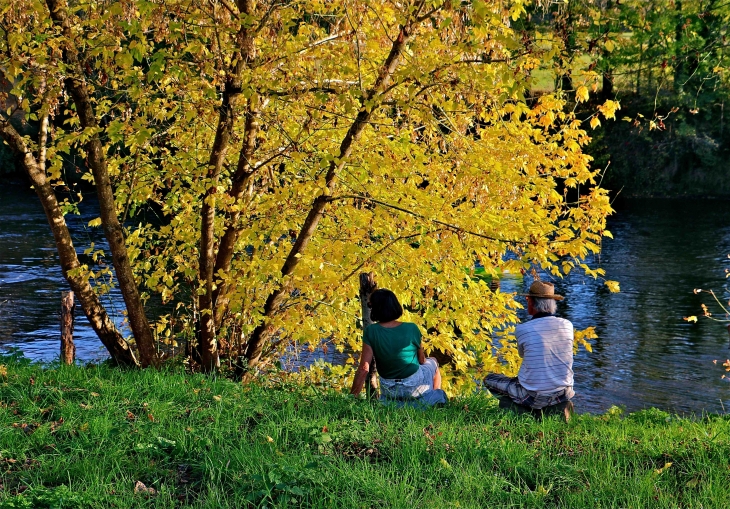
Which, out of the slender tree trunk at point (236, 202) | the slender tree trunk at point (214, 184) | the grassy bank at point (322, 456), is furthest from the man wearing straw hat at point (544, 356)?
the slender tree trunk at point (214, 184)

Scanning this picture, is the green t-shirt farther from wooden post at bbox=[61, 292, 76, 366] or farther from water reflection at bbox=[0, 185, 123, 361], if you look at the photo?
wooden post at bbox=[61, 292, 76, 366]

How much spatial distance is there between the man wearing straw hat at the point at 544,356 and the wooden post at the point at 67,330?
6.69 m

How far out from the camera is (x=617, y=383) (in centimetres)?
1462

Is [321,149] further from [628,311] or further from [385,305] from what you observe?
[628,311]

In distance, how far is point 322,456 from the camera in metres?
4.68

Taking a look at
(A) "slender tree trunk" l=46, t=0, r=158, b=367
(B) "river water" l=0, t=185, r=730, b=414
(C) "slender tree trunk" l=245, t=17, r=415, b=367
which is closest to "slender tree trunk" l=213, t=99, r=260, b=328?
(C) "slender tree trunk" l=245, t=17, r=415, b=367

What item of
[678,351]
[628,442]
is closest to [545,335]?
[628,442]

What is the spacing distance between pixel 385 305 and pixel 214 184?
208cm

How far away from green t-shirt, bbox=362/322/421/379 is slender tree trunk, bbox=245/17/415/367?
1.38 meters

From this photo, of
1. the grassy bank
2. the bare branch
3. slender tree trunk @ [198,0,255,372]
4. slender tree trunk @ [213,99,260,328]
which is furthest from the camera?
slender tree trunk @ [213,99,260,328]

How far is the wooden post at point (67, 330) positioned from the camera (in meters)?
10.9

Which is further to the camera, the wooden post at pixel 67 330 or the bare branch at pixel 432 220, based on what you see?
the wooden post at pixel 67 330

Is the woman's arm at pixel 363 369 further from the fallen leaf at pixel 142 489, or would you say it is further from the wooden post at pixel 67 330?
the wooden post at pixel 67 330

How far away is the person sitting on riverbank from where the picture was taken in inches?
248
